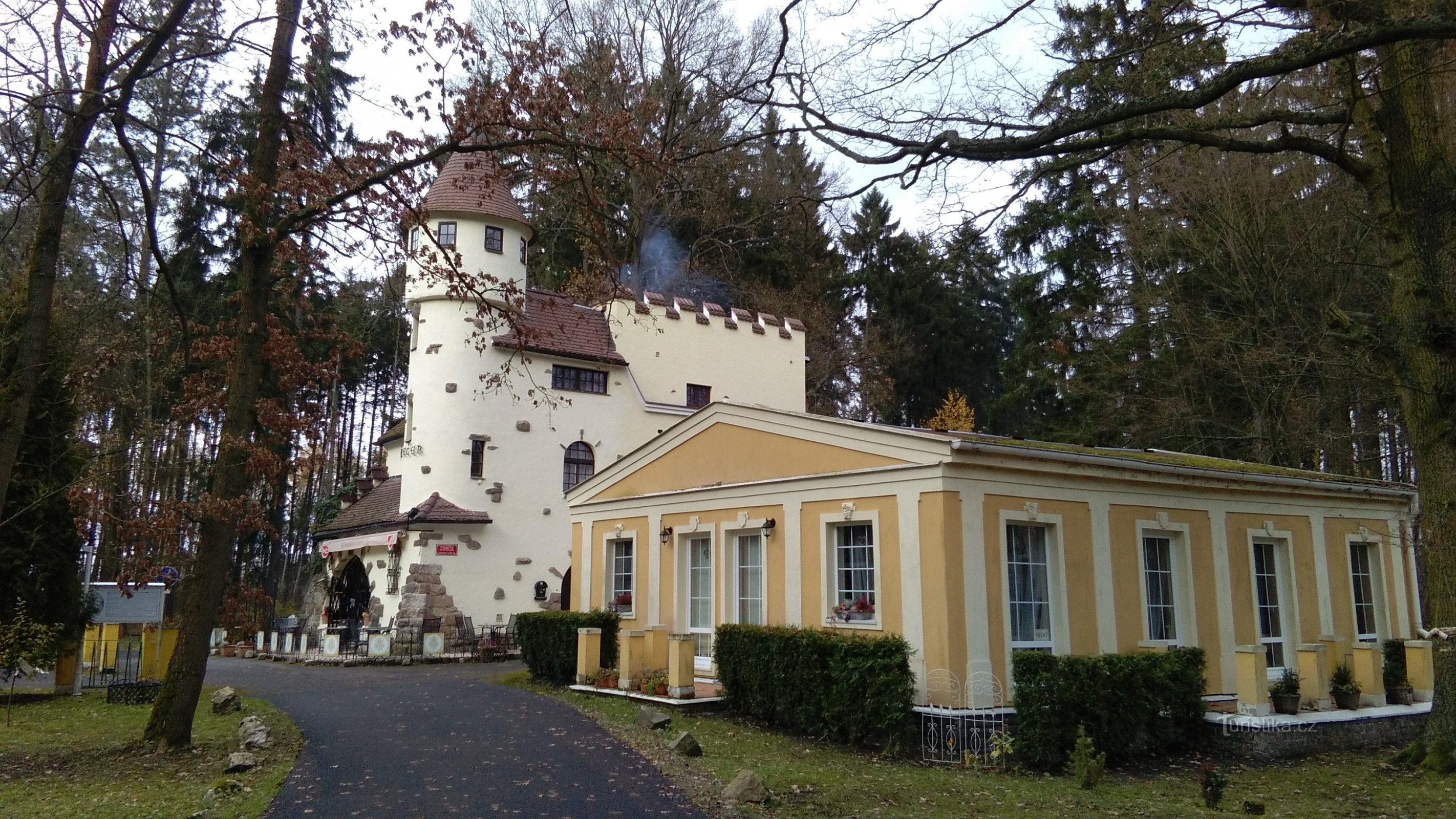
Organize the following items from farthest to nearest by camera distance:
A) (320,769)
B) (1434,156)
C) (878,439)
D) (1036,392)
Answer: (1036,392)
(878,439)
(1434,156)
(320,769)

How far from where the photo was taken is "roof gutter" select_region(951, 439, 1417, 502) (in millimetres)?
10992

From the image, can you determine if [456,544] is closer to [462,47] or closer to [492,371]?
[492,371]

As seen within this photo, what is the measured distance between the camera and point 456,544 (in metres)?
22.6

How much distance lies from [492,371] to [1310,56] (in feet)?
60.8

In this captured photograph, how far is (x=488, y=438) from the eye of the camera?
2361cm

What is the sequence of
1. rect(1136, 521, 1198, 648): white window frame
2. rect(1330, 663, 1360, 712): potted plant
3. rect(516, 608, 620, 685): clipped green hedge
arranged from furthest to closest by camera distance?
rect(516, 608, 620, 685): clipped green hedge, rect(1330, 663, 1360, 712): potted plant, rect(1136, 521, 1198, 648): white window frame

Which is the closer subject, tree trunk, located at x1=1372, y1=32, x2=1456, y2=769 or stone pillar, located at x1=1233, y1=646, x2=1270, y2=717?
tree trunk, located at x1=1372, y1=32, x2=1456, y2=769

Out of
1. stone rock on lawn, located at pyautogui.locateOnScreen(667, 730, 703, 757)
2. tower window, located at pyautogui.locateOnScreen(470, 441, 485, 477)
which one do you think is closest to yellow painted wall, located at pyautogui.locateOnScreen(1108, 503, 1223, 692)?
stone rock on lawn, located at pyautogui.locateOnScreen(667, 730, 703, 757)

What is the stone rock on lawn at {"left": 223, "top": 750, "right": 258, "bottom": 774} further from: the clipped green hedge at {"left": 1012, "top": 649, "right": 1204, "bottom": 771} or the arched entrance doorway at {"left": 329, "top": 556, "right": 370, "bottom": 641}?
the arched entrance doorway at {"left": 329, "top": 556, "right": 370, "bottom": 641}

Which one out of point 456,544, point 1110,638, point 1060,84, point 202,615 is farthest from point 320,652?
point 1060,84

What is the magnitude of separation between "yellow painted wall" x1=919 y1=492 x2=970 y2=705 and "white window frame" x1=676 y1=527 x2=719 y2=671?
4.17 meters

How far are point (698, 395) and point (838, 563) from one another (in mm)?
15569

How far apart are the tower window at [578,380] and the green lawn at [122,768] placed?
493 inches

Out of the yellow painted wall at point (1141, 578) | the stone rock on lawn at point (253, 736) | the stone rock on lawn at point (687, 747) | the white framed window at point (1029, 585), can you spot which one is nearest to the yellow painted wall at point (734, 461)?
the white framed window at point (1029, 585)
